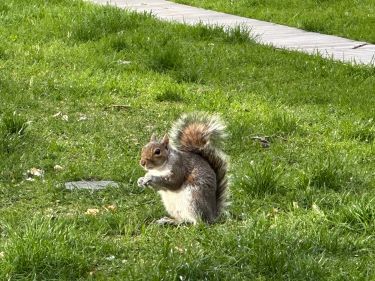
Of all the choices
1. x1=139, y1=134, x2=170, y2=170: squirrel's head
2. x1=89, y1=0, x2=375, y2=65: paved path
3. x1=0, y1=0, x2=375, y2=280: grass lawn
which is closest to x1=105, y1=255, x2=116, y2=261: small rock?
x1=0, y1=0, x2=375, y2=280: grass lawn

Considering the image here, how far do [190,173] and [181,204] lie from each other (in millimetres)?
175

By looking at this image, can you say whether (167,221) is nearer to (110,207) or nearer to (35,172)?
(110,207)

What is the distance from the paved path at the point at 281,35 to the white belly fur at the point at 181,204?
4520mm

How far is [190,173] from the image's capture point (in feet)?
16.4

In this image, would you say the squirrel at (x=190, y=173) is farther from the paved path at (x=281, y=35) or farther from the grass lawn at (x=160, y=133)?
the paved path at (x=281, y=35)

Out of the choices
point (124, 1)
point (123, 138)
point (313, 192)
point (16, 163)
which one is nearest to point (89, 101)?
point (123, 138)

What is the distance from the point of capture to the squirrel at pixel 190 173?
493cm

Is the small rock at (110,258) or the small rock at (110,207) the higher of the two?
the small rock at (110,258)

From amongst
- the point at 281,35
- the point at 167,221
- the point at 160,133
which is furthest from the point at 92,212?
the point at 281,35

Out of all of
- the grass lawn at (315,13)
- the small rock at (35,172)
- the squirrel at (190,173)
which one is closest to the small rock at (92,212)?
the squirrel at (190,173)

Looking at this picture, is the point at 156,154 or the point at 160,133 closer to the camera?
the point at 156,154

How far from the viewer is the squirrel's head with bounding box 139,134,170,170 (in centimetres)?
492

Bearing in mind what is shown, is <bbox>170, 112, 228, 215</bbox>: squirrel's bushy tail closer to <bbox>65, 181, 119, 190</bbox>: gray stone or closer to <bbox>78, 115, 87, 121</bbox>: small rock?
<bbox>65, 181, 119, 190</bbox>: gray stone

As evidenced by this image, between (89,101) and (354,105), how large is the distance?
7.27 feet
